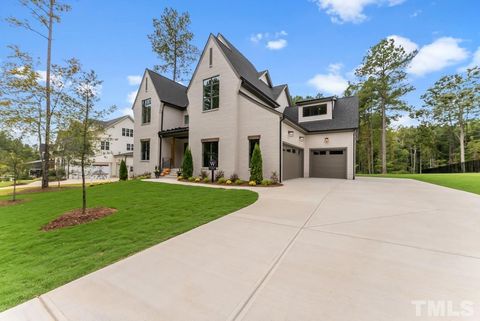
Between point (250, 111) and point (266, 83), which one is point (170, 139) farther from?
point (266, 83)

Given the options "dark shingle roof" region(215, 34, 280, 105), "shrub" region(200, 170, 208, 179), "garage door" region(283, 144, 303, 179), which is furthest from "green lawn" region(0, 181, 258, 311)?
"dark shingle roof" region(215, 34, 280, 105)

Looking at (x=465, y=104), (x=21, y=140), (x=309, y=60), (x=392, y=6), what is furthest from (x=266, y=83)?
(x=465, y=104)

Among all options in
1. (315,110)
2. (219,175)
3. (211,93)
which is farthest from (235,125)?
(315,110)

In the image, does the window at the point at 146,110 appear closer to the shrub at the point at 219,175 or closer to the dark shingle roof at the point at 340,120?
the shrub at the point at 219,175

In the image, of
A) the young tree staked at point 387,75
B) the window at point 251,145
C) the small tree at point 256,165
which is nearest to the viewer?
the small tree at point 256,165

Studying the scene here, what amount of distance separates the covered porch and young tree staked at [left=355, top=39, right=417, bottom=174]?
876 inches

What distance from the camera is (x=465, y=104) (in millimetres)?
24922

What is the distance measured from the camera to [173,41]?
22.7 meters

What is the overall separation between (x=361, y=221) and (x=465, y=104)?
115 feet

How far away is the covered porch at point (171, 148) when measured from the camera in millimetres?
16719

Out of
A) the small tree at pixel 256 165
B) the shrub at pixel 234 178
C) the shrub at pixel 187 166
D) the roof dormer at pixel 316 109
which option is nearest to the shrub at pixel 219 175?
the shrub at pixel 234 178

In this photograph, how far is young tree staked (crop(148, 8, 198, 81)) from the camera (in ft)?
72.4

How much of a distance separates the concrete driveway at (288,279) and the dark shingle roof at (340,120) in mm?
12559

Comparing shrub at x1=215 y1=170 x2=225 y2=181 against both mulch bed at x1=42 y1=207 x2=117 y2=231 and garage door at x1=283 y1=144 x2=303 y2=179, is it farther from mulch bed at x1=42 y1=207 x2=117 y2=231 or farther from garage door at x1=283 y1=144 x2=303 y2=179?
mulch bed at x1=42 y1=207 x2=117 y2=231
